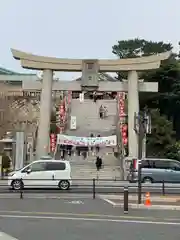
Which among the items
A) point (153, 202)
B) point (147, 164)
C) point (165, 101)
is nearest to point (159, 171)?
point (147, 164)

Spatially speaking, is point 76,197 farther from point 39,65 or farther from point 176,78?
point 176,78

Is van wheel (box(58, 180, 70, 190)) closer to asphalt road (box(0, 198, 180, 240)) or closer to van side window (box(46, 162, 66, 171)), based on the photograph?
van side window (box(46, 162, 66, 171))

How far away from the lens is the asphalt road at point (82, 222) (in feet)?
38.1

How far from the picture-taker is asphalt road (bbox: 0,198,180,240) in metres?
11.6

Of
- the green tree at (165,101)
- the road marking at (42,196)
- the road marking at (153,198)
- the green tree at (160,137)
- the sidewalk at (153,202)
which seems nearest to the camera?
the sidewalk at (153,202)

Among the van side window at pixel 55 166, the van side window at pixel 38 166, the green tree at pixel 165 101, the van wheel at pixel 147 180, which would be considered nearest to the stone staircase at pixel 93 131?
the green tree at pixel 165 101

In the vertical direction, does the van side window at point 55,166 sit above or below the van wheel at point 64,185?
above

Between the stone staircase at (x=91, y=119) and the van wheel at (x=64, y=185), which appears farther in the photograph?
the stone staircase at (x=91, y=119)

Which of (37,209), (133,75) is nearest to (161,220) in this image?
(37,209)

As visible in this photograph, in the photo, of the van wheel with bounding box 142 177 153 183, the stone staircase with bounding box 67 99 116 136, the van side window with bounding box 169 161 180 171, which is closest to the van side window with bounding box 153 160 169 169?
the van side window with bounding box 169 161 180 171

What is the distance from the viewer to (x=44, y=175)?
94.5 ft

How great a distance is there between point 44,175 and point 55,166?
0.91 meters

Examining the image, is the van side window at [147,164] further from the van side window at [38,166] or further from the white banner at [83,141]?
the white banner at [83,141]

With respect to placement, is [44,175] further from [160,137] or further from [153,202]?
[160,137]
